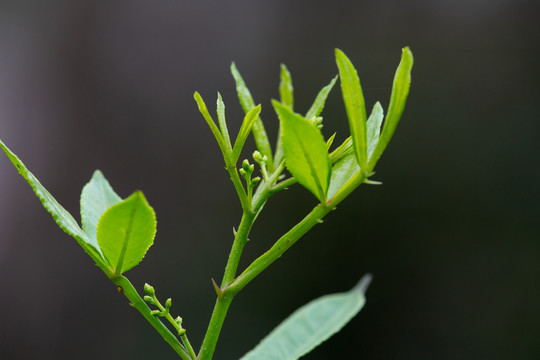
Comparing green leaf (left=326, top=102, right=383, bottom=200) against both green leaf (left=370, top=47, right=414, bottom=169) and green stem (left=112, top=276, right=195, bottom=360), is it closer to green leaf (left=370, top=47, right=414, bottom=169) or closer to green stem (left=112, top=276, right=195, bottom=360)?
green leaf (left=370, top=47, right=414, bottom=169)

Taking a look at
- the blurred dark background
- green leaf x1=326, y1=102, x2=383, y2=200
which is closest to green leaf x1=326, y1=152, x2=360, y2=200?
green leaf x1=326, y1=102, x2=383, y2=200

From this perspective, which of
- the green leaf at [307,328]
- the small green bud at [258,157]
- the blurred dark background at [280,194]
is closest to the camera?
the green leaf at [307,328]

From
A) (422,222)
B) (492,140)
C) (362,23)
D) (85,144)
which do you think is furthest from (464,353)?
(85,144)

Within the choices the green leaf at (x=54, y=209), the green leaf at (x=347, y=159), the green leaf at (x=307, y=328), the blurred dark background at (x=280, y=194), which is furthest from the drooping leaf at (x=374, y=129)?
the blurred dark background at (x=280, y=194)

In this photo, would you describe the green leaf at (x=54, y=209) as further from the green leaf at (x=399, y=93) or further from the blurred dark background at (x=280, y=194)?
the blurred dark background at (x=280, y=194)

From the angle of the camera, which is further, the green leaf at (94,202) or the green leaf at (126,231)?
the green leaf at (94,202)

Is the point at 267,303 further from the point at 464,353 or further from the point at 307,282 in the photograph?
the point at 464,353
